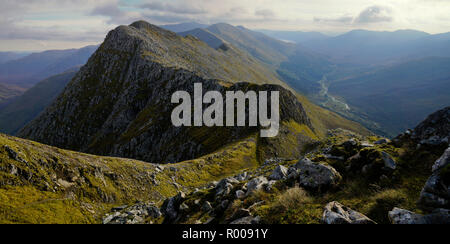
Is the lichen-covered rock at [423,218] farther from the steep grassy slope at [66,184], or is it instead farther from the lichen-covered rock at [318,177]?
the steep grassy slope at [66,184]

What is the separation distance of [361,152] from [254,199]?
9064 mm

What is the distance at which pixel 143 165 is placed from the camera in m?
36.1

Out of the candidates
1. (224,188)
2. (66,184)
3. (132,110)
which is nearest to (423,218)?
(224,188)

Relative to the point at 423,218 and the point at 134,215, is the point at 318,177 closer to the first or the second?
the point at 423,218

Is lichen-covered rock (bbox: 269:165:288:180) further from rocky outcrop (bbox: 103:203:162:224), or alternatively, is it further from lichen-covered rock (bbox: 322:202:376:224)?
rocky outcrop (bbox: 103:203:162:224)

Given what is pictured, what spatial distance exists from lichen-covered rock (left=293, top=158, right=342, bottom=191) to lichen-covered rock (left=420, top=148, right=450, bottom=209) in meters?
4.88

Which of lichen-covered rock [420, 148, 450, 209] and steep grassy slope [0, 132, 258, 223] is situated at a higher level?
lichen-covered rock [420, 148, 450, 209]

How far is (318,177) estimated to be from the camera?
1580cm

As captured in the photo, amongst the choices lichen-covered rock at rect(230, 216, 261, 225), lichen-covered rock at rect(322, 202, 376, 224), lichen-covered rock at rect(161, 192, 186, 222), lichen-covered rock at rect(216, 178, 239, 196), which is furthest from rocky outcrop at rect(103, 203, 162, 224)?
lichen-covered rock at rect(322, 202, 376, 224)

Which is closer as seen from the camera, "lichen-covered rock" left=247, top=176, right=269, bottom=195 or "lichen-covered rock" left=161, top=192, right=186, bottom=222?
"lichen-covered rock" left=247, top=176, right=269, bottom=195

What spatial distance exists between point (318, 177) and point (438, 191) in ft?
20.4

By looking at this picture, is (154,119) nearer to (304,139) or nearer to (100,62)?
(304,139)

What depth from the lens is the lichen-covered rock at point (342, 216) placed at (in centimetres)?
1068

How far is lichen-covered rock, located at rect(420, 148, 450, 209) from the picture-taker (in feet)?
34.8
